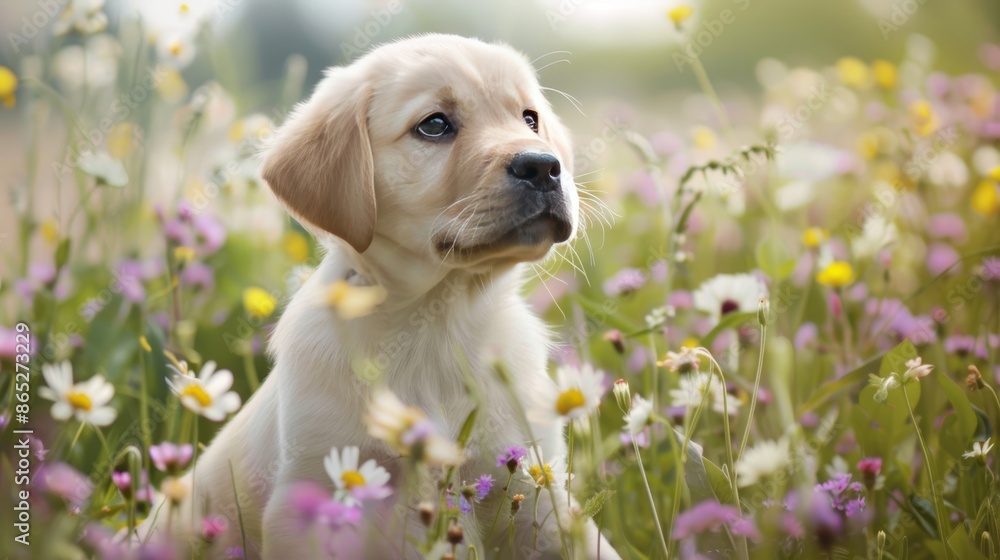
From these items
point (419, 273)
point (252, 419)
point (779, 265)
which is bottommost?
point (252, 419)

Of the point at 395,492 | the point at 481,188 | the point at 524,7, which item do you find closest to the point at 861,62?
the point at 524,7

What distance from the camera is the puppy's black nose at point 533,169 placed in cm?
179

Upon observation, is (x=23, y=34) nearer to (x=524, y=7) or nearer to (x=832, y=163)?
(x=524, y=7)

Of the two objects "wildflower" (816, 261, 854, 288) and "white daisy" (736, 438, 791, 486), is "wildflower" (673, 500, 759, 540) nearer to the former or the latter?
"white daisy" (736, 438, 791, 486)

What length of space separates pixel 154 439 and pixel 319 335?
811 millimetres

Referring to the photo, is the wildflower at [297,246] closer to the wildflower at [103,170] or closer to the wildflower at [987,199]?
the wildflower at [103,170]

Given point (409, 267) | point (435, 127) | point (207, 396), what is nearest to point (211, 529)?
point (207, 396)

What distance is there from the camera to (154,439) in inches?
95.3

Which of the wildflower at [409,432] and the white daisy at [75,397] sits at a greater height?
the wildflower at [409,432]

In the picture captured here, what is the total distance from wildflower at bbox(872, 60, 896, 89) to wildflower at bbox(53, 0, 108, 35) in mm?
3384

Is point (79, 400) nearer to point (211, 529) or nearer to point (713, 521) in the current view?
point (211, 529)

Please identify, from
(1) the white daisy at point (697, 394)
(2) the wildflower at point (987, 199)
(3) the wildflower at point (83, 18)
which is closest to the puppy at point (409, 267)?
(1) the white daisy at point (697, 394)

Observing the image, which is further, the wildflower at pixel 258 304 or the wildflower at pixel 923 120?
the wildflower at pixel 923 120

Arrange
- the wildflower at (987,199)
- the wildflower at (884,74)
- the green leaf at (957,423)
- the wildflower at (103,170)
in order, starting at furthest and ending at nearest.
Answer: the wildflower at (884,74), the wildflower at (987,199), the wildflower at (103,170), the green leaf at (957,423)
